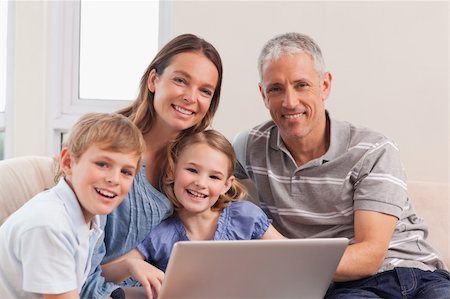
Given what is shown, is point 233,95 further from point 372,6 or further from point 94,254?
point 94,254

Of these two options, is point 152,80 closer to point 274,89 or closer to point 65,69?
point 274,89

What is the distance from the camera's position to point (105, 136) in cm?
173

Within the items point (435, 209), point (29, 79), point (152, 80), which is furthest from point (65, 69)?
point (435, 209)

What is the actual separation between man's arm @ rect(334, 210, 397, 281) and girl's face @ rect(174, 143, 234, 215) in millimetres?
408

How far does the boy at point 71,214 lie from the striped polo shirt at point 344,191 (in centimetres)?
62

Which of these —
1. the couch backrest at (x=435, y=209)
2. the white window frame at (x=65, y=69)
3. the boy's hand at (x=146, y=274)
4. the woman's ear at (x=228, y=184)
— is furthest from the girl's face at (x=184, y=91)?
the white window frame at (x=65, y=69)

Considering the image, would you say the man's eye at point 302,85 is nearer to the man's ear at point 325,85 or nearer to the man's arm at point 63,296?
the man's ear at point 325,85

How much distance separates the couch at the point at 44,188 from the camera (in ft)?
6.84

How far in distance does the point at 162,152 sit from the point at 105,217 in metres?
0.30

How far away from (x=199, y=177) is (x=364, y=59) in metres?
1.19

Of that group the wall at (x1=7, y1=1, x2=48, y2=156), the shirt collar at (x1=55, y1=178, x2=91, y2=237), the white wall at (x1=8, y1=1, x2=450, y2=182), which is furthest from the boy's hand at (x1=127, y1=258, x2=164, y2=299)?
the wall at (x1=7, y1=1, x2=48, y2=156)

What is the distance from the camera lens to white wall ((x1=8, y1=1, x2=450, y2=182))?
296 centimetres

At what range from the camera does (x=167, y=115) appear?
212cm

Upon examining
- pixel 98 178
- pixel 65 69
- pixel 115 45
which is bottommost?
pixel 98 178
